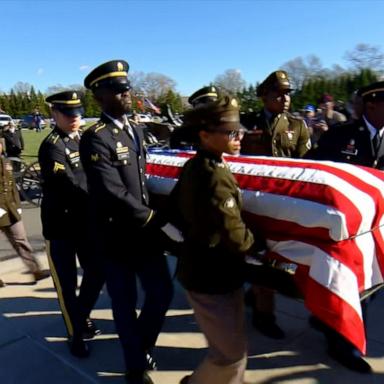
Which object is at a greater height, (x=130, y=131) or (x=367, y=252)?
(x=130, y=131)

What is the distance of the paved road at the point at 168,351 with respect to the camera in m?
2.64

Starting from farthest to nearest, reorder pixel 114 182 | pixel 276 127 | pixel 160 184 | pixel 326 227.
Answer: pixel 276 127 → pixel 160 184 → pixel 114 182 → pixel 326 227

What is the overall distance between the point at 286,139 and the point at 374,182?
117cm

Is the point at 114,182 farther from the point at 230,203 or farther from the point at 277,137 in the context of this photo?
the point at 277,137

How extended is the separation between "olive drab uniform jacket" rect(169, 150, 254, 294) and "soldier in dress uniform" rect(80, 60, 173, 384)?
395 millimetres

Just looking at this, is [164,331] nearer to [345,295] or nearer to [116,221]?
[116,221]

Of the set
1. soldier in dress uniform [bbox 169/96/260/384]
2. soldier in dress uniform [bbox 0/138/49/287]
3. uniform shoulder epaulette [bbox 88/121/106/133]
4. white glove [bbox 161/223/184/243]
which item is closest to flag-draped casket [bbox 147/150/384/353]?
soldier in dress uniform [bbox 169/96/260/384]

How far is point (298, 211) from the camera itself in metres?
2.09

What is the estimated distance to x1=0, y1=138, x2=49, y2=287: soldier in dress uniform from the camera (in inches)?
164

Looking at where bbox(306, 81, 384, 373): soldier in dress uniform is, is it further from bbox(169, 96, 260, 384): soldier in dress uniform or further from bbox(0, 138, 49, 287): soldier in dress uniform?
bbox(0, 138, 49, 287): soldier in dress uniform

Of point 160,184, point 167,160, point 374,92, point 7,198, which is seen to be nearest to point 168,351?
point 160,184

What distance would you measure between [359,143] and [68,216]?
1.94m

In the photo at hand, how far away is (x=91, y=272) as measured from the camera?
9.53ft

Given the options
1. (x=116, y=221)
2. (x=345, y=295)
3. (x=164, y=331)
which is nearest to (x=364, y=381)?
(x=345, y=295)
